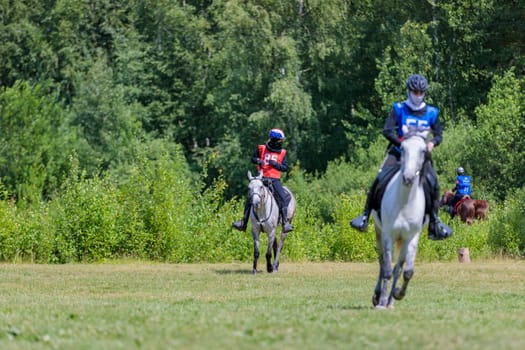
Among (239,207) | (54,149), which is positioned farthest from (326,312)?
(54,149)

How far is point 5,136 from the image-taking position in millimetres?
61406

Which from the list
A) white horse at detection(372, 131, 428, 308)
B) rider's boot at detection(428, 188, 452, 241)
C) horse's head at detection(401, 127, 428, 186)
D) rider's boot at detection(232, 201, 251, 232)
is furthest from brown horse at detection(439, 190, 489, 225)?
horse's head at detection(401, 127, 428, 186)

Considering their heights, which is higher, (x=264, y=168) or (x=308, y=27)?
(x=308, y=27)

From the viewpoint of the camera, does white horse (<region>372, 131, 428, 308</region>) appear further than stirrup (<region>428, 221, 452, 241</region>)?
No

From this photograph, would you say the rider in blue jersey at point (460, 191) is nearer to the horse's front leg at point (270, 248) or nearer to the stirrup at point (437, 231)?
the horse's front leg at point (270, 248)

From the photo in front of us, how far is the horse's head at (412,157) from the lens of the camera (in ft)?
44.8

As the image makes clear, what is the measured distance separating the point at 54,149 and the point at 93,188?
3070cm

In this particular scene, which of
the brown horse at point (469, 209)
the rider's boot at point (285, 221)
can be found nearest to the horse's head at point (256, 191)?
the rider's boot at point (285, 221)

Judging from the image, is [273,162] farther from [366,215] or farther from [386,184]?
[386,184]

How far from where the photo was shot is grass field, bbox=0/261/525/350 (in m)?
10.4

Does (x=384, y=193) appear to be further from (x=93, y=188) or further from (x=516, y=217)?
(x=516, y=217)

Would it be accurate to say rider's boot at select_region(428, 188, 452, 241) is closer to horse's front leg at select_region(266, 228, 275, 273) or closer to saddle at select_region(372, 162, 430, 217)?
saddle at select_region(372, 162, 430, 217)

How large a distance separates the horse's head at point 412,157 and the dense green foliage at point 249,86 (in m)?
28.2

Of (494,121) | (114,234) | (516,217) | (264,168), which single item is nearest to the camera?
(264,168)
